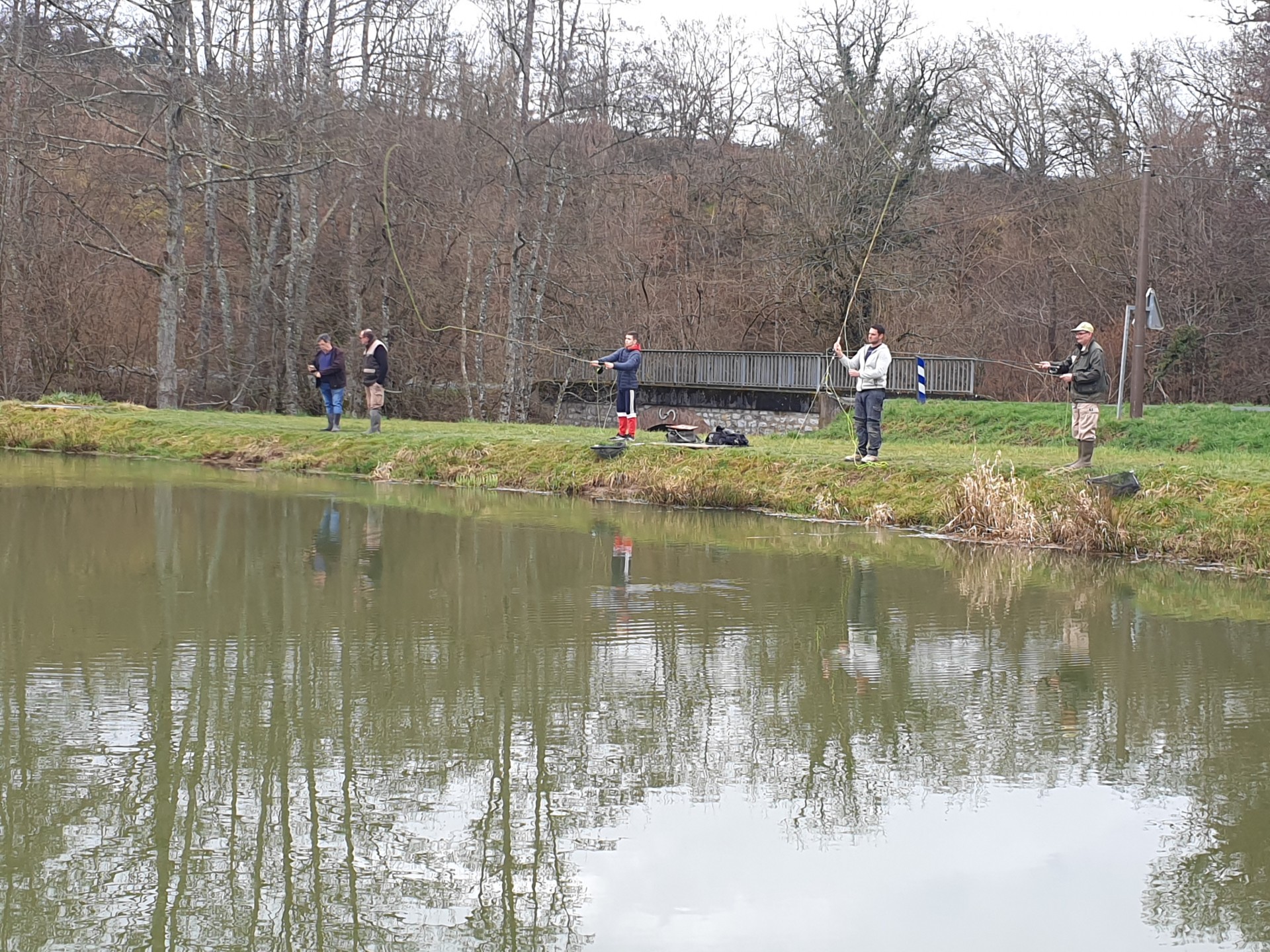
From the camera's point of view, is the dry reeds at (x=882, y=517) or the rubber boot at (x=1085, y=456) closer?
the rubber boot at (x=1085, y=456)

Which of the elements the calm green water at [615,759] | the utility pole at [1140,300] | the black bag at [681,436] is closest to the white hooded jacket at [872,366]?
the black bag at [681,436]

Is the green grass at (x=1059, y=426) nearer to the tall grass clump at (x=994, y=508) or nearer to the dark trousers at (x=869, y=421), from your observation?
the dark trousers at (x=869, y=421)

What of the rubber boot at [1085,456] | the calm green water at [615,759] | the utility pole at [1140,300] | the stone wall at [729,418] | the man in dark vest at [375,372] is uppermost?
the utility pole at [1140,300]

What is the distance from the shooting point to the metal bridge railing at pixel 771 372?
37.2 meters

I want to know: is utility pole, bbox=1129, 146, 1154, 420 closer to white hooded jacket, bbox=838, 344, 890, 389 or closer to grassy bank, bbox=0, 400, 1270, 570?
grassy bank, bbox=0, 400, 1270, 570

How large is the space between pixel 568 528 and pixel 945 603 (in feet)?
16.5

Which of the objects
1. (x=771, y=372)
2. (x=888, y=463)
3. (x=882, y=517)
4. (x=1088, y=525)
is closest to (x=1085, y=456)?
(x=1088, y=525)

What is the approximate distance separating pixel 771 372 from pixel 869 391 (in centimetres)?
2247

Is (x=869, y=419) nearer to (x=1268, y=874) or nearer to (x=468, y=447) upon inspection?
(x=468, y=447)

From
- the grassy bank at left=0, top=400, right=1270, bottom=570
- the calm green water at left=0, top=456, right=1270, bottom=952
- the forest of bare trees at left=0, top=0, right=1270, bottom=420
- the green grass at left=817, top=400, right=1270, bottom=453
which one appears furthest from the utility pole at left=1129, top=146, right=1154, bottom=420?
the calm green water at left=0, top=456, right=1270, bottom=952

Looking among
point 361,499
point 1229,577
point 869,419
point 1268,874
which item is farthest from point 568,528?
point 1268,874

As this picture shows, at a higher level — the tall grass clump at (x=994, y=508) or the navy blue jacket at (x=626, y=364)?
the navy blue jacket at (x=626, y=364)

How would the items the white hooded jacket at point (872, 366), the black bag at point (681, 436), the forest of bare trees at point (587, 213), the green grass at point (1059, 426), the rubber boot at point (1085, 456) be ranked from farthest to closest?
the forest of bare trees at point (587, 213)
the green grass at point (1059, 426)
the black bag at point (681, 436)
the white hooded jacket at point (872, 366)
the rubber boot at point (1085, 456)

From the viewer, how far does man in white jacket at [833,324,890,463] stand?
1728cm
